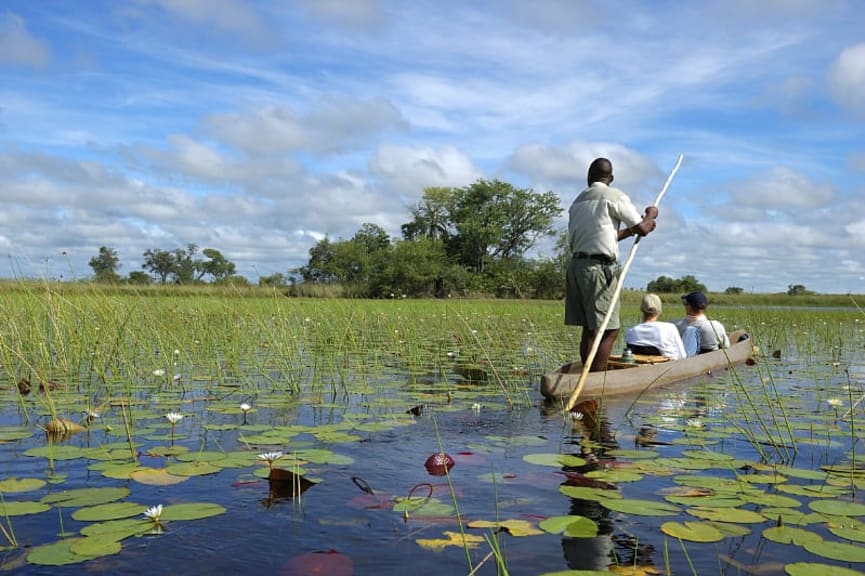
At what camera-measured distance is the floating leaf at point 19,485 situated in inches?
117

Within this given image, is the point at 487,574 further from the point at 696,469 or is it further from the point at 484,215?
the point at 484,215

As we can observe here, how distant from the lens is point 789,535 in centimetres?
262

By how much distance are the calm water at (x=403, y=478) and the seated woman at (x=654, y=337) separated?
1329mm

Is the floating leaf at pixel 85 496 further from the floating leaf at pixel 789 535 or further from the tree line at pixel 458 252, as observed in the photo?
the tree line at pixel 458 252

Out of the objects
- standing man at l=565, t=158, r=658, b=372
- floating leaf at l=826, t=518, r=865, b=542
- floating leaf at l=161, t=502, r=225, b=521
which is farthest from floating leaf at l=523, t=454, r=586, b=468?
standing man at l=565, t=158, r=658, b=372

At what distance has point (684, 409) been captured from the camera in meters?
5.91

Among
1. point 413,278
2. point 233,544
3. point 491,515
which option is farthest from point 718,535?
point 413,278

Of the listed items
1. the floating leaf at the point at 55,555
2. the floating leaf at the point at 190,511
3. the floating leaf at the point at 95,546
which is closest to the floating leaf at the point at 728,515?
the floating leaf at the point at 190,511

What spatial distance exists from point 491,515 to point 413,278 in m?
44.3

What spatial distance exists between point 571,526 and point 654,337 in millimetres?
5372

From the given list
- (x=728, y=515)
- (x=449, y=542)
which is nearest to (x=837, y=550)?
(x=728, y=515)

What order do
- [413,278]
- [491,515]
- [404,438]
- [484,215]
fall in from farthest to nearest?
[484,215] < [413,278] < [404,438] < [491,515]

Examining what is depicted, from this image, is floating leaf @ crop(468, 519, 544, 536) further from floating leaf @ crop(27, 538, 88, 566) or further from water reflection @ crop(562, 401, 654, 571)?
floating leaf @ crop(27, 538, 88, 566)

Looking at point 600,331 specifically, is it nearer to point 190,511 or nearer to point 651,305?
point 651,305
